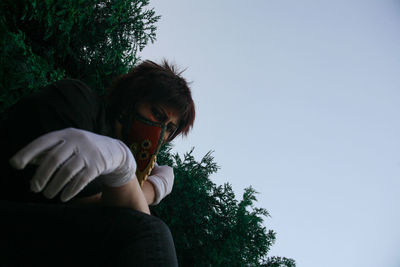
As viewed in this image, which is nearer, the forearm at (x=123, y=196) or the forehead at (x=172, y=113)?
the forearm at (x=123, y=196)

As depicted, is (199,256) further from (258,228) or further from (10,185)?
(10,185)

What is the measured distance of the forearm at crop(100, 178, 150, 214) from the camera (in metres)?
1.29

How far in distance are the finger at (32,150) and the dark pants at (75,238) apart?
13.5 inches

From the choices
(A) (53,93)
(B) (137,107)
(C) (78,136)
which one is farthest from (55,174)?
(B) (137,107)

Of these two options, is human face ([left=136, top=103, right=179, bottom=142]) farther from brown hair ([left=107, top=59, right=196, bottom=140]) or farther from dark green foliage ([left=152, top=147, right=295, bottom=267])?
dark green foliage ([left=152, top=147, right=295, bottom=267])

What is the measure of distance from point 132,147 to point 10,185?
118 centimetres

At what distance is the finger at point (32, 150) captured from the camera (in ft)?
2.82

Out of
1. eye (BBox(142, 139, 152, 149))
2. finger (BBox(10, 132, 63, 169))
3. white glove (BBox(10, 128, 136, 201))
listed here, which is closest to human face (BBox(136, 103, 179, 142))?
eye (BBox(142, 139, 152, 149))

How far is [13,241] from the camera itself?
1.00 meters

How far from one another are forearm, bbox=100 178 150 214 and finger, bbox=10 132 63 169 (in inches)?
17.7

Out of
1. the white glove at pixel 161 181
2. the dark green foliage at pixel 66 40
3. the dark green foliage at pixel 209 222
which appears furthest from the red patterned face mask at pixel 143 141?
the dark green foliage at pixel 209 222

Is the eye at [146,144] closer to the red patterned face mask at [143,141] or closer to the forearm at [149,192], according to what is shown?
the red patterned face mask at [143,141]

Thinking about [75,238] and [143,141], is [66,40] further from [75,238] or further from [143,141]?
[75,238]

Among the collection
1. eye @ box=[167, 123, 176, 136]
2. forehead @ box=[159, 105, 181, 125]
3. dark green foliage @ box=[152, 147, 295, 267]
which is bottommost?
dark green foliage @ box=[152, 147, 295, 267]
